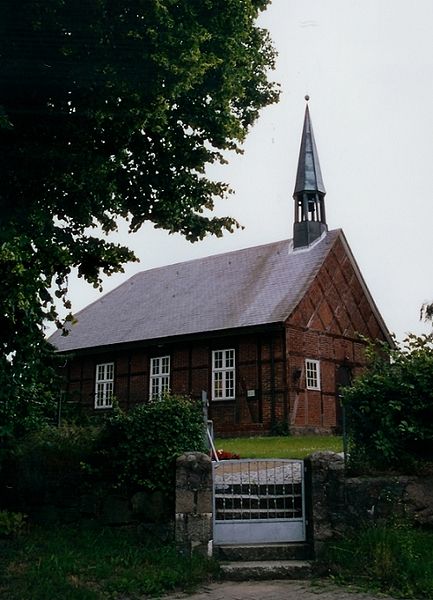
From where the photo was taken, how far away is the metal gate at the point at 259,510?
28.3 ft

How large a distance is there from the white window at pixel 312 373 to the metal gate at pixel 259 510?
1437cm

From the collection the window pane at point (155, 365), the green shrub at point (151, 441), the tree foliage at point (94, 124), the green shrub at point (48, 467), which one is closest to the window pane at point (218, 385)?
the window pane at point (155, 365)

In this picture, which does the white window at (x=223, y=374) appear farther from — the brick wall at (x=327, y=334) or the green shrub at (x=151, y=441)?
the green shrub at (x=151, y=441)

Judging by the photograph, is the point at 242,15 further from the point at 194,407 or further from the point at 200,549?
the point at 200,549

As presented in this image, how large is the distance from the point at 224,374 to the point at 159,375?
10.3 ft

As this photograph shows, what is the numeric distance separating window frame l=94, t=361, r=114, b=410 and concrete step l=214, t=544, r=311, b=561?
19444 mm

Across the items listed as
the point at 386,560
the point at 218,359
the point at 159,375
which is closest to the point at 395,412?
the point at 386,560

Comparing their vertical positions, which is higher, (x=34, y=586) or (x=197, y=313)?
(x=197, y=313)

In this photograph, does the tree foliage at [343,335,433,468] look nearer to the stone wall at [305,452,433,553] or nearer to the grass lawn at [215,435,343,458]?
the stone wall at [305,452,433,553]

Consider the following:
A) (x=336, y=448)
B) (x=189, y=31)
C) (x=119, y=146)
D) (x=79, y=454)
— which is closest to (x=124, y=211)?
(x=119, y=146)

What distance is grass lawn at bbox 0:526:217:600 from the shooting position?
6.97 m

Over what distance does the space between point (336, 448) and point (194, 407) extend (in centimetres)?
697

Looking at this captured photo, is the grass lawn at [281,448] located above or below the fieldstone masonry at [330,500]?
above

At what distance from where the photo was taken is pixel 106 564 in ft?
25.1
